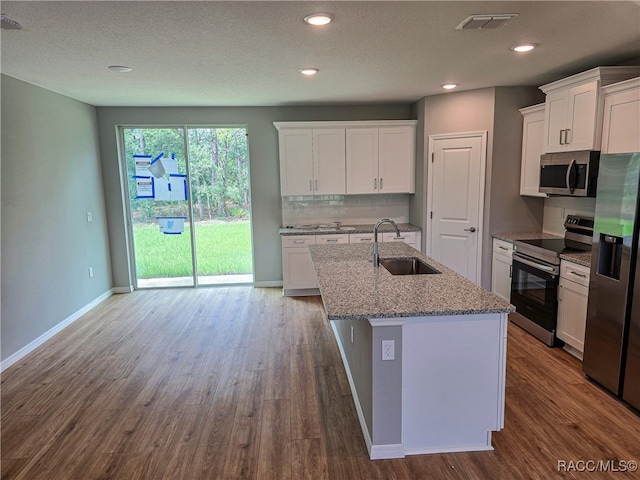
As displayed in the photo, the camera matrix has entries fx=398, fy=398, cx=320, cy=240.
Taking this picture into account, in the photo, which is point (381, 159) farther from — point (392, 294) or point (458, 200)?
point (392, 294)

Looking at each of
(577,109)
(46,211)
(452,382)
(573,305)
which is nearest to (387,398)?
(452,382)

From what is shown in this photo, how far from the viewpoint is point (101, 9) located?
2203 millimetres

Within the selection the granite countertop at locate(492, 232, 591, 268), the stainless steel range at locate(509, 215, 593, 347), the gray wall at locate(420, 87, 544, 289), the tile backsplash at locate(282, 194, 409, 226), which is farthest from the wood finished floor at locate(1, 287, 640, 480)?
the tile backsplash at locate(282, 194, 409, 226)

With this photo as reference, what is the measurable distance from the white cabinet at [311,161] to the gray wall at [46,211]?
247 centimetres

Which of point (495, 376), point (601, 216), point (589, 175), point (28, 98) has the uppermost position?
point (28, 98)

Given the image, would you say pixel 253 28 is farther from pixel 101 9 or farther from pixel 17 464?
pixel 17 464

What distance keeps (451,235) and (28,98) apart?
4.79 m

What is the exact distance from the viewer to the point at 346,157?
5414 millimetres

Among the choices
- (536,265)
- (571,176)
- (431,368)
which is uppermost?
(571,176)

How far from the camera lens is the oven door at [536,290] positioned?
3559 millimetres

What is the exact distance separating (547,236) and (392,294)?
2.89 m

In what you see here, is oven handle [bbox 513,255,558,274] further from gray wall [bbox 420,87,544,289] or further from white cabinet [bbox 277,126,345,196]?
white cabinet [bbox 277,126,345,196]

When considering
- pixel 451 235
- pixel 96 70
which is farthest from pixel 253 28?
pixel 451 235

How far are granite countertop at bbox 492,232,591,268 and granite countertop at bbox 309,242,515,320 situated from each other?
1230 millimetres
